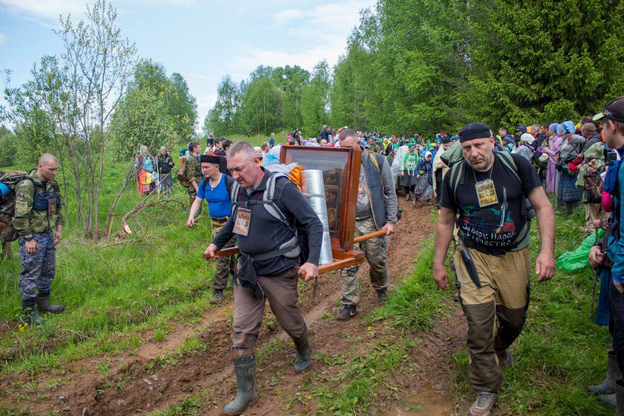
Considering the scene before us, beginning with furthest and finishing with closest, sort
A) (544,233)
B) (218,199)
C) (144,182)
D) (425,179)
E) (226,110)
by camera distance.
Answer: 1. (226,110)
2. (425,179)
3. (144,182)
4. (218,199)
5. (544,233)

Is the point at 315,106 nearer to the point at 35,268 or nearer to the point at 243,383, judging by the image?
the point at 35,268

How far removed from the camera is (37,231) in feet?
19.6

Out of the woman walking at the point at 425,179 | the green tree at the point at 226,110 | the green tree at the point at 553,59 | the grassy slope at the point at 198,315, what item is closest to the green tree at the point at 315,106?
the green tree at the point at 226,110

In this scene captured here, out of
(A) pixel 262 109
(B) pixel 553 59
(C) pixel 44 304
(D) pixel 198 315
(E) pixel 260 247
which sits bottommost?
(D) pixel 198 315

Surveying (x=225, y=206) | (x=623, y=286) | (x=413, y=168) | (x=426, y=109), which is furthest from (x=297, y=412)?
(x=426, y=109)

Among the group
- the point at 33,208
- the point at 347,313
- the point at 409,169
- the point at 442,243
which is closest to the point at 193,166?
the point at 33,208

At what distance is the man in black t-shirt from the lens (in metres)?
3.31

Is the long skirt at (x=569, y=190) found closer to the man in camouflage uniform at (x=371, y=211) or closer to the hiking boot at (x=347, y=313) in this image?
the man in camouflage uniform at (x=371, y=211)

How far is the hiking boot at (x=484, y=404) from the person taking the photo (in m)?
3.40

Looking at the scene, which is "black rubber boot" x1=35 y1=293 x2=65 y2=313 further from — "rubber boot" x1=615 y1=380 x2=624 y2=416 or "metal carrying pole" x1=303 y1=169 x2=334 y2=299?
"rubber boot" x1=615 y1=380 x2=624 y2=416

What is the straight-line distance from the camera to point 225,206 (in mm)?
6426

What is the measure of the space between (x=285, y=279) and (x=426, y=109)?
23.2 m

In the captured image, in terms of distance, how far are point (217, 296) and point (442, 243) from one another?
3927 mm

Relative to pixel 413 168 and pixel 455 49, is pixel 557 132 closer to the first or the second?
pixel 413 168
